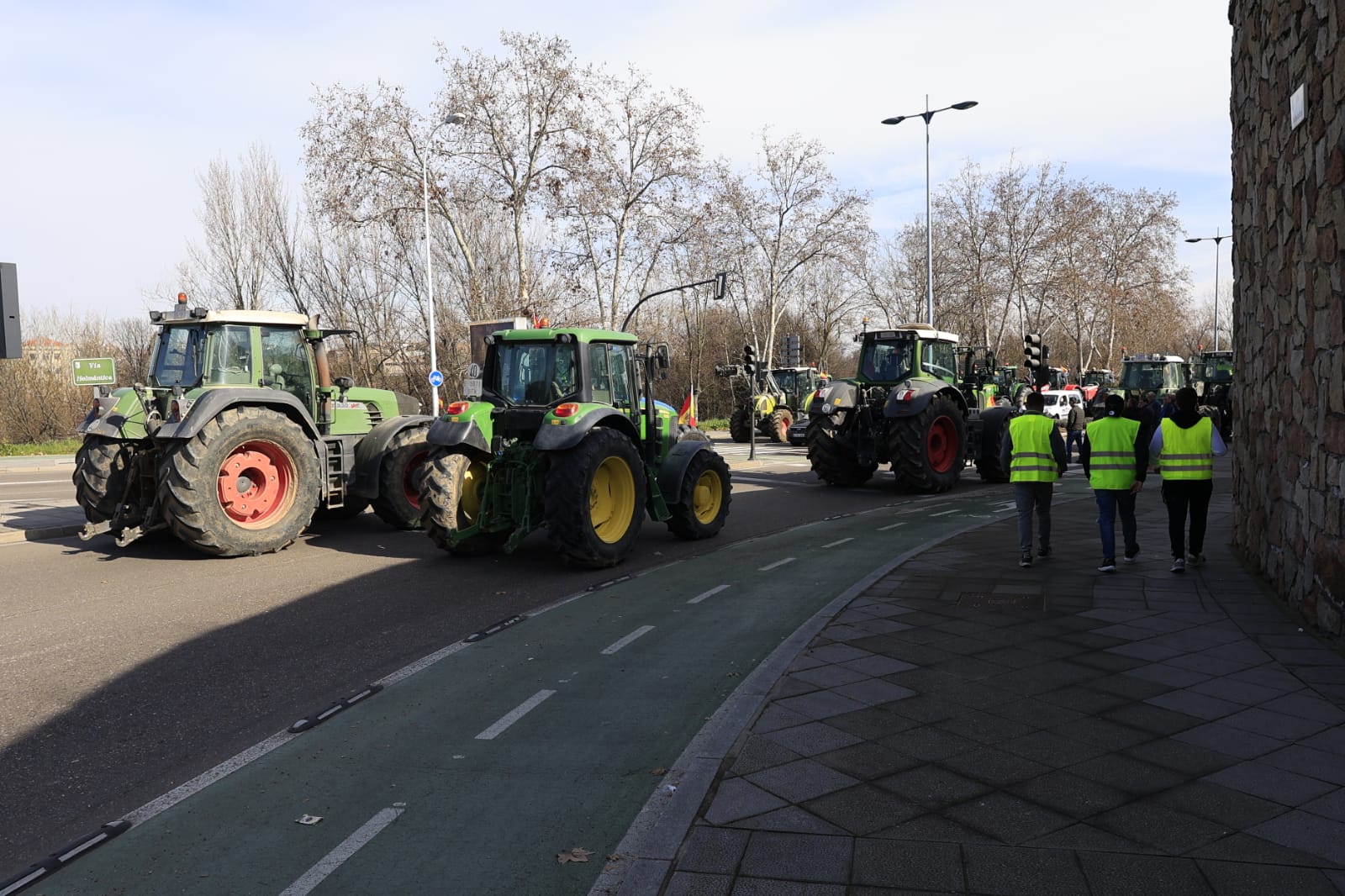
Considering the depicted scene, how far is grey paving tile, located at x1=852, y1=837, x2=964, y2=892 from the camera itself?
335 centimetres

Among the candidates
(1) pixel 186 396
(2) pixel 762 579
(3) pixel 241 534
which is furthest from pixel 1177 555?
(1) pixel 186 396

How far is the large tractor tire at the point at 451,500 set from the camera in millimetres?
10078

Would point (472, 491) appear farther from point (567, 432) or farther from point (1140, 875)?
point (1140, 875)

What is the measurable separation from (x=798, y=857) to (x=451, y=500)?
719 cm

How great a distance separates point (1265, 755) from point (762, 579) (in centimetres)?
519

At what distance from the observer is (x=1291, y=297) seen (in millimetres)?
7301

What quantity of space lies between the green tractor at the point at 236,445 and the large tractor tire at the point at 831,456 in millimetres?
7543

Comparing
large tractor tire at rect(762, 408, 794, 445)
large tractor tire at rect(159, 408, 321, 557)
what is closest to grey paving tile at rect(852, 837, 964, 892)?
large tractor tire at rect(159, 408, 321, 557)

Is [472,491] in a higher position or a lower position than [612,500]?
higher

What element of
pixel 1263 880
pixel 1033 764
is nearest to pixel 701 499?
pixel 1033 764

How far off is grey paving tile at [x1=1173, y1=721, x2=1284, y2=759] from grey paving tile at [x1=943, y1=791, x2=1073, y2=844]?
1201 mm

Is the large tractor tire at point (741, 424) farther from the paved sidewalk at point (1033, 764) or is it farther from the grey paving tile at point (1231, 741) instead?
the grey paving tile at point (1231, 741)

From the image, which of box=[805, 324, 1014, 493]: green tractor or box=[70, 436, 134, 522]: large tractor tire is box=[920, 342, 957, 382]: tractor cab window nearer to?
box=[805, 324, 1014, 493]: green tractor

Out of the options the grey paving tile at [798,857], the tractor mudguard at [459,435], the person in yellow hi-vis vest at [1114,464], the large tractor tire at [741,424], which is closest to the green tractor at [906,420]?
the person in yellow hi-vis vest at [1114,464]
